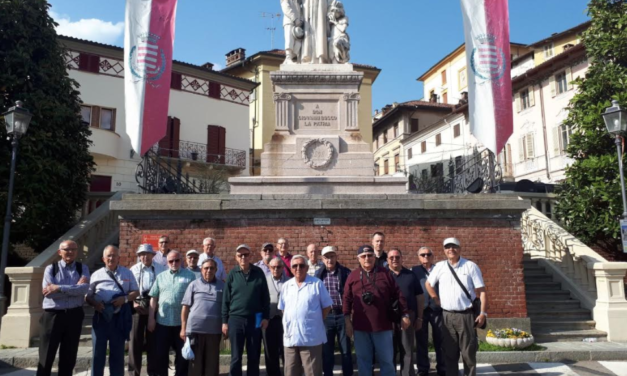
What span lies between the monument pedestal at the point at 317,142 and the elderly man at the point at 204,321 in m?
4.03

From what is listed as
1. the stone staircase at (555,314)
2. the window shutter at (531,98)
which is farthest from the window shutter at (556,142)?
the stone staircase at (555,314)

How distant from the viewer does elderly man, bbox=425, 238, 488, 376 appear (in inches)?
237

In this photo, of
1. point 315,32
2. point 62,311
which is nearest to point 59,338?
point 62,311

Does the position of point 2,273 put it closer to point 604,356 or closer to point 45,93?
point 45,93

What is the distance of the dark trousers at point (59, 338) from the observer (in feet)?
20.4

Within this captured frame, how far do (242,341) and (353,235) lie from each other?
3519 millimetres

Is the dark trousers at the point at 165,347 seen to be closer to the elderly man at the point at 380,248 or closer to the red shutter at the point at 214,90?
the elderly man at the point at 380,248

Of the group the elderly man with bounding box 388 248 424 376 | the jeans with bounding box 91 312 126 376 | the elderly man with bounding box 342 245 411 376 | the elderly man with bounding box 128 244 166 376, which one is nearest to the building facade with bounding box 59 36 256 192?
the elderly man with bounding box 128 244 166 376

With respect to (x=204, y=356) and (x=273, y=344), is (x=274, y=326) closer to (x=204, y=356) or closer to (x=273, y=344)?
(x=273, y=344)

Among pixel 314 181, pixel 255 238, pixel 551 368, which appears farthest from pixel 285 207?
pixel 551 368

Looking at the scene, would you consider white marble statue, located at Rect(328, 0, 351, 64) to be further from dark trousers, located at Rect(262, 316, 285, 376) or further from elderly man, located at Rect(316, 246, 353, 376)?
dark trousers, located at Rect(262, 316, 285, 376)

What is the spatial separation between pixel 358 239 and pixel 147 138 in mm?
4755

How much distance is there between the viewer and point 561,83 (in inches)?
1134

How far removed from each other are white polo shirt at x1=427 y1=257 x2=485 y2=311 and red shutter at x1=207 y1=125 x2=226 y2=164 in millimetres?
25429
